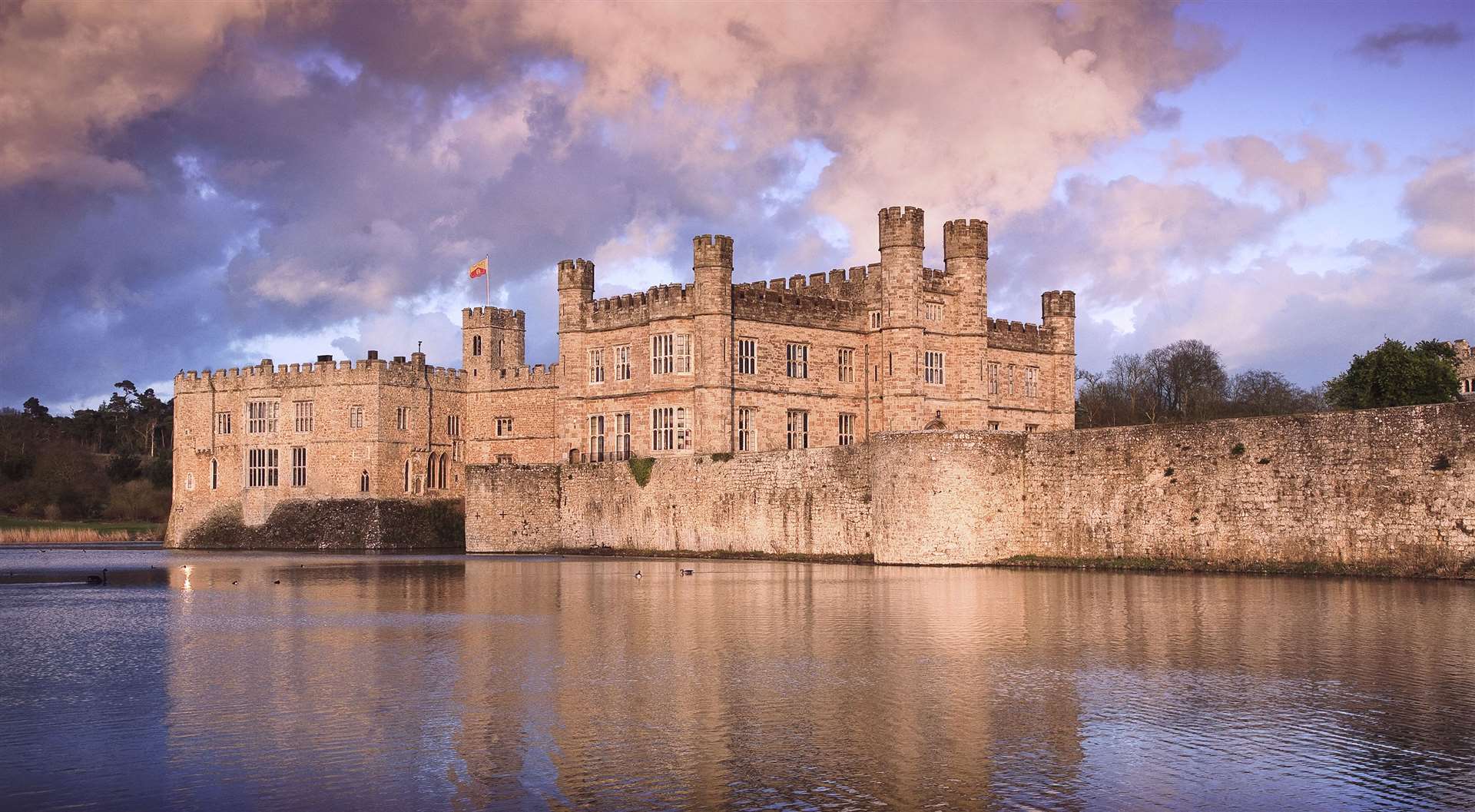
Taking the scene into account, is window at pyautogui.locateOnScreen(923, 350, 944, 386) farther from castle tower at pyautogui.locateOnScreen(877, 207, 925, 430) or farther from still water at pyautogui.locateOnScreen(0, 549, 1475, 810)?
still water at pyautogui.locateOnScreen(0, 549, 1475, 810)

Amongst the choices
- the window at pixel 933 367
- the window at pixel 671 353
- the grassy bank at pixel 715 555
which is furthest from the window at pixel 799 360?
the grassy bank at pixel 715 555

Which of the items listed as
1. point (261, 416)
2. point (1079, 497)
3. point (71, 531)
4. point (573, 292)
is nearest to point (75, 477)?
point (71, 531)

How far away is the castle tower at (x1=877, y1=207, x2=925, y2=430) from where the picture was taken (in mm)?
57188

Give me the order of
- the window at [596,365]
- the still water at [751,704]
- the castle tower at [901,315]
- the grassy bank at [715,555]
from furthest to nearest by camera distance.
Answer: the window at [596,365] < the castle tower at [901,315] < the grassy bank at [715,555] < the still water at [751,704]

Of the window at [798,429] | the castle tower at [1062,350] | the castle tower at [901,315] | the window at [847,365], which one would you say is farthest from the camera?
the castle tower at [1062,350]

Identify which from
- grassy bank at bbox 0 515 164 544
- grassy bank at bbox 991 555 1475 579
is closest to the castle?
grassy bank at bbox 991 555 1475 579

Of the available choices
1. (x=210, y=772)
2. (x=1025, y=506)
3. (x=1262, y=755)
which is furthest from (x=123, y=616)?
(x=1025, y=506)

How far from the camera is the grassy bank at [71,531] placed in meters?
78.4

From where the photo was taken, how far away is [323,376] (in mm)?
70125

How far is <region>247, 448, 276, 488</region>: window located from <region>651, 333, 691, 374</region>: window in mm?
24560

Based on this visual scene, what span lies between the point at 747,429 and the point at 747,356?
9.39 ft

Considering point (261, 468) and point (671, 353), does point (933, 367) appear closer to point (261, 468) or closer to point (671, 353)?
point (671, 353)

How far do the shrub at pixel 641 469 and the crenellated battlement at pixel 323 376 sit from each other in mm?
20669

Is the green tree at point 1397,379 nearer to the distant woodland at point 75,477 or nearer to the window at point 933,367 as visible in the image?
the window at point 933,367
